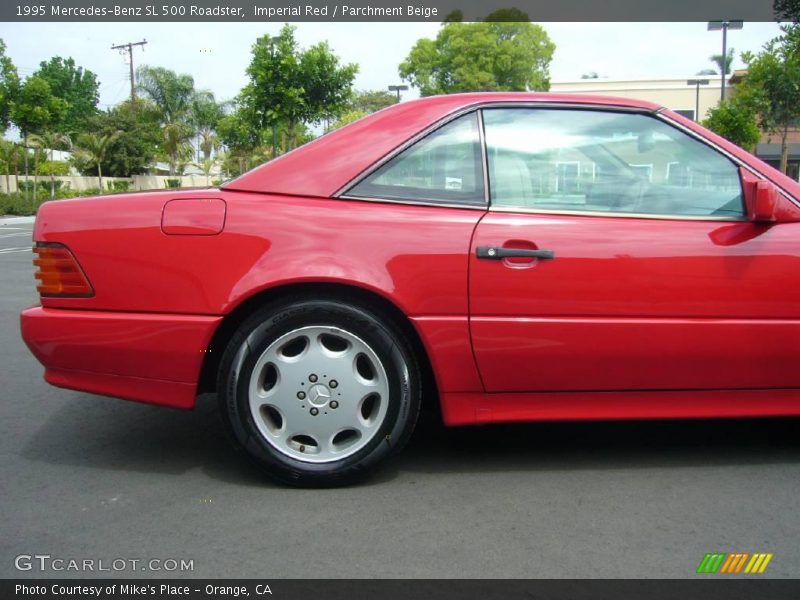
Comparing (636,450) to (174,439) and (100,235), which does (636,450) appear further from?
(100,235)

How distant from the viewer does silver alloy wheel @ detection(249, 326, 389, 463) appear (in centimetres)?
302

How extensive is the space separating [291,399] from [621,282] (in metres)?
1.35

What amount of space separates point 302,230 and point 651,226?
1367 millimetres

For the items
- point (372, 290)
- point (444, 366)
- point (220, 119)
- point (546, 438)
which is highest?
point (220, 119)

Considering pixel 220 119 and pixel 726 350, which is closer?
pixel 726 350

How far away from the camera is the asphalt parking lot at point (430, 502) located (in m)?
2.53

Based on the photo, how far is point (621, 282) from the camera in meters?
3.01

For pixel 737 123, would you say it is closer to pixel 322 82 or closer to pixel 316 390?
pixel 322 82

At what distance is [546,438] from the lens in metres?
3.73

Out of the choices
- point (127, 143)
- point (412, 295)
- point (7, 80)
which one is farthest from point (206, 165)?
point (412, 295)

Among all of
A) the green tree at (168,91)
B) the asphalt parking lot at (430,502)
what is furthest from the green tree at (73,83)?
the asphalt parking lot at (430,502)

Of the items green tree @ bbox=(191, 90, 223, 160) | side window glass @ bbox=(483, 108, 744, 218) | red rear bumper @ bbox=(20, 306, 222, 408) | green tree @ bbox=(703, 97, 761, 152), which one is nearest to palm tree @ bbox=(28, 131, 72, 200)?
green tree @ bbox=(191, 90, 223, 160)
